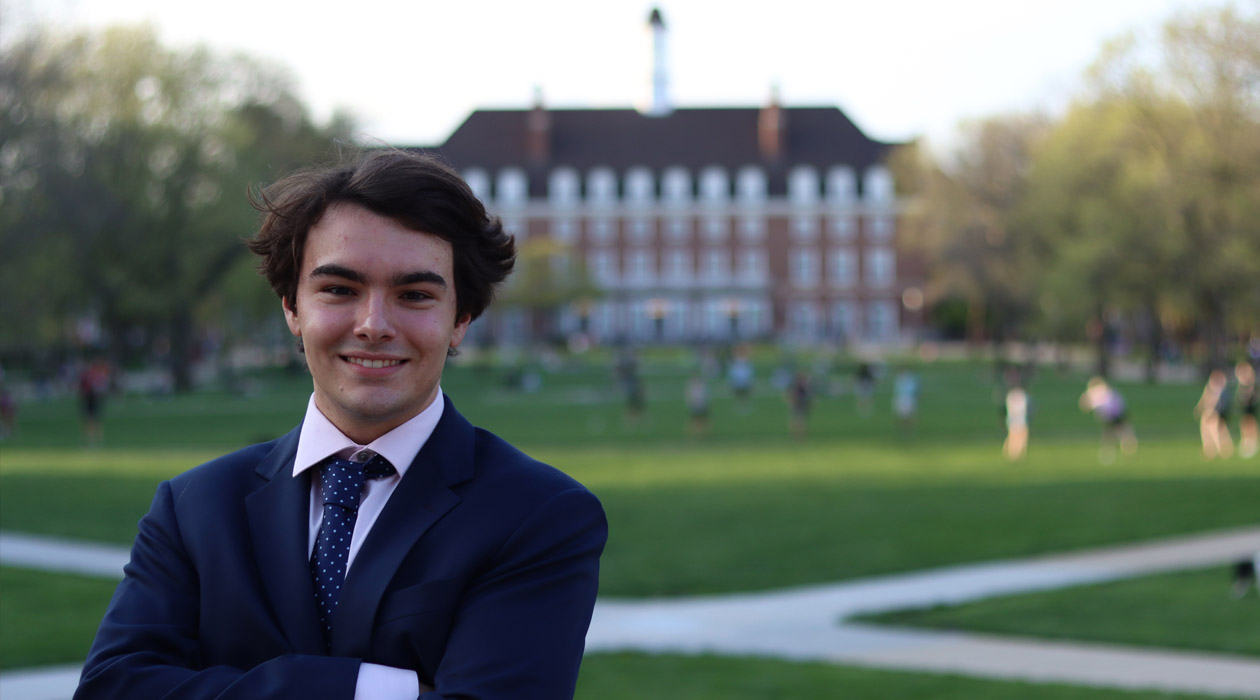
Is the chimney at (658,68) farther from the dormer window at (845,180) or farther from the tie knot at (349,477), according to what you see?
the dormer window at (845,180)

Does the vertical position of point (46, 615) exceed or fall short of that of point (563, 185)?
it falls short

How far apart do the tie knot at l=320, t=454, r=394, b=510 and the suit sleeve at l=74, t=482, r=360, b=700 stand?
302 millimetres

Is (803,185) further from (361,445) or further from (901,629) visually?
(361,445)

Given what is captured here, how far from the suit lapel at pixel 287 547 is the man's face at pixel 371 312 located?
0.59ft

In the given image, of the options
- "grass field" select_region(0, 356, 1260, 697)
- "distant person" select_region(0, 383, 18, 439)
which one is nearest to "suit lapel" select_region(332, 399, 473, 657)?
"grass field" select_region(0, 356, 1260, 697)

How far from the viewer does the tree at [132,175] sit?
3325 cm

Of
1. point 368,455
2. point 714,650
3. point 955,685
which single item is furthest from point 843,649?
point 368,455

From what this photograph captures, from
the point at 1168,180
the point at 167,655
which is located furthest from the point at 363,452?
the point at 1168,180

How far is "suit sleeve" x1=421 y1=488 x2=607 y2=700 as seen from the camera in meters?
2.36

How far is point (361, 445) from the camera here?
2529mm

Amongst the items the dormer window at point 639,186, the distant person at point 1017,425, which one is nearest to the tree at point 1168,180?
the distant person at point 1017,425

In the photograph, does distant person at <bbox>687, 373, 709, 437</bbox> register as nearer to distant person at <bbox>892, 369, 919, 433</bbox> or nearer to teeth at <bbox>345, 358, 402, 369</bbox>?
distant person at <bbox>892, 369, 919, 433</bbox>

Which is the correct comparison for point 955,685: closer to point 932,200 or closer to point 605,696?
→ point 605,696

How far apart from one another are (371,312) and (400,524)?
0.40 metres
